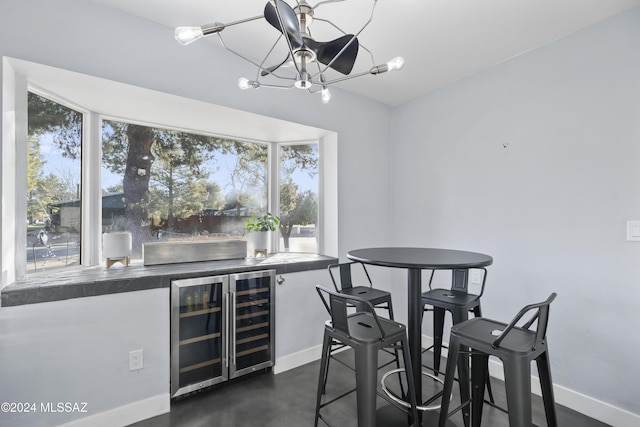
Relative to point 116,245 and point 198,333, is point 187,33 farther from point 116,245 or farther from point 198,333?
point 198,333

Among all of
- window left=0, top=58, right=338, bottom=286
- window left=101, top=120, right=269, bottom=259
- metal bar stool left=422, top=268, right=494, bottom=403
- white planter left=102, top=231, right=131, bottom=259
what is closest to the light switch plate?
metal bar stool left=422, top=268, right=494, bottom=403

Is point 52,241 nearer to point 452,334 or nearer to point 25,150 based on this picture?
point 25,150

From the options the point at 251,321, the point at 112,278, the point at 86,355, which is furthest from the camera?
the point at 251,321

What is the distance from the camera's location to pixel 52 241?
2.07 m

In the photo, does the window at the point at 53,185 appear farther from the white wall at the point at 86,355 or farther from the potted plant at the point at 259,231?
the potted plant at the point at 259,231

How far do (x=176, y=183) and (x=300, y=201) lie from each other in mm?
1200

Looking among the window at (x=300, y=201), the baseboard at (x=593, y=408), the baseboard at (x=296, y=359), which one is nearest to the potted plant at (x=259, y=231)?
the window at (x=300, y=201)

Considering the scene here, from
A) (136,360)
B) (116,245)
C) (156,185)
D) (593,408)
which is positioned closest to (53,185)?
(116,245)

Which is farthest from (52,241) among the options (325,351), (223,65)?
(325,351)

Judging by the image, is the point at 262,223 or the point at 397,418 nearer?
the point at 397,418

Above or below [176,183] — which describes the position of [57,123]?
above

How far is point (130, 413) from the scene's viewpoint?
1.90 m

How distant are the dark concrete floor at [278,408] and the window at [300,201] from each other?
1.28 meters

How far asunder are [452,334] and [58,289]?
2.14m
